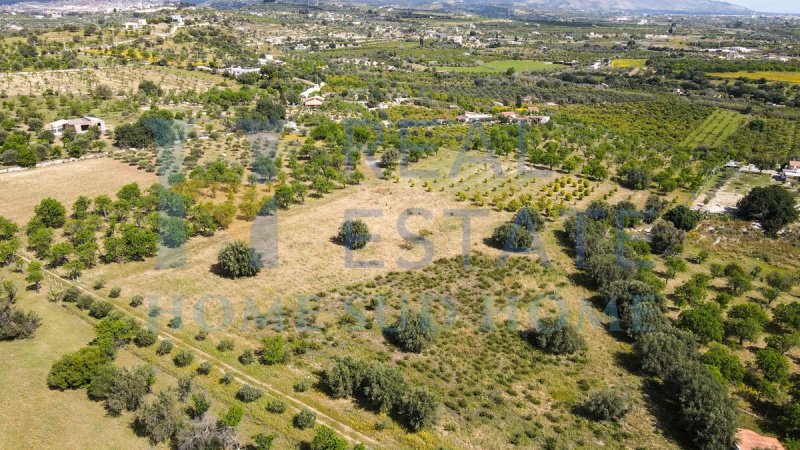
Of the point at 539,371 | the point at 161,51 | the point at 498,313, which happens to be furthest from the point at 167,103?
the point at 539,371

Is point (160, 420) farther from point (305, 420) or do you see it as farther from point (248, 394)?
point (305, 420)

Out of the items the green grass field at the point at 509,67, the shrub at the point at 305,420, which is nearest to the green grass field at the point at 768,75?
the green grass field at the point at 509,67

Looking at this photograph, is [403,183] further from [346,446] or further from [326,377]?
[346,446]

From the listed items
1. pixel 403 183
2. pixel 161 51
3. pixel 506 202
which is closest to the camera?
pixel 506 202

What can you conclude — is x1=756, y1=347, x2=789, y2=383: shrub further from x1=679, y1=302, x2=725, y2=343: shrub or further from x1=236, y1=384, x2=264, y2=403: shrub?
x1=236, y1=384, x2=264, y2=403: shrub

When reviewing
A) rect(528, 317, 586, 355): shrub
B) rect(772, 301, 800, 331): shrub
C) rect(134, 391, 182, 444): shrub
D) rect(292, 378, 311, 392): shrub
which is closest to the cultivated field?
rect(134, 391, 182, 444): shrub
